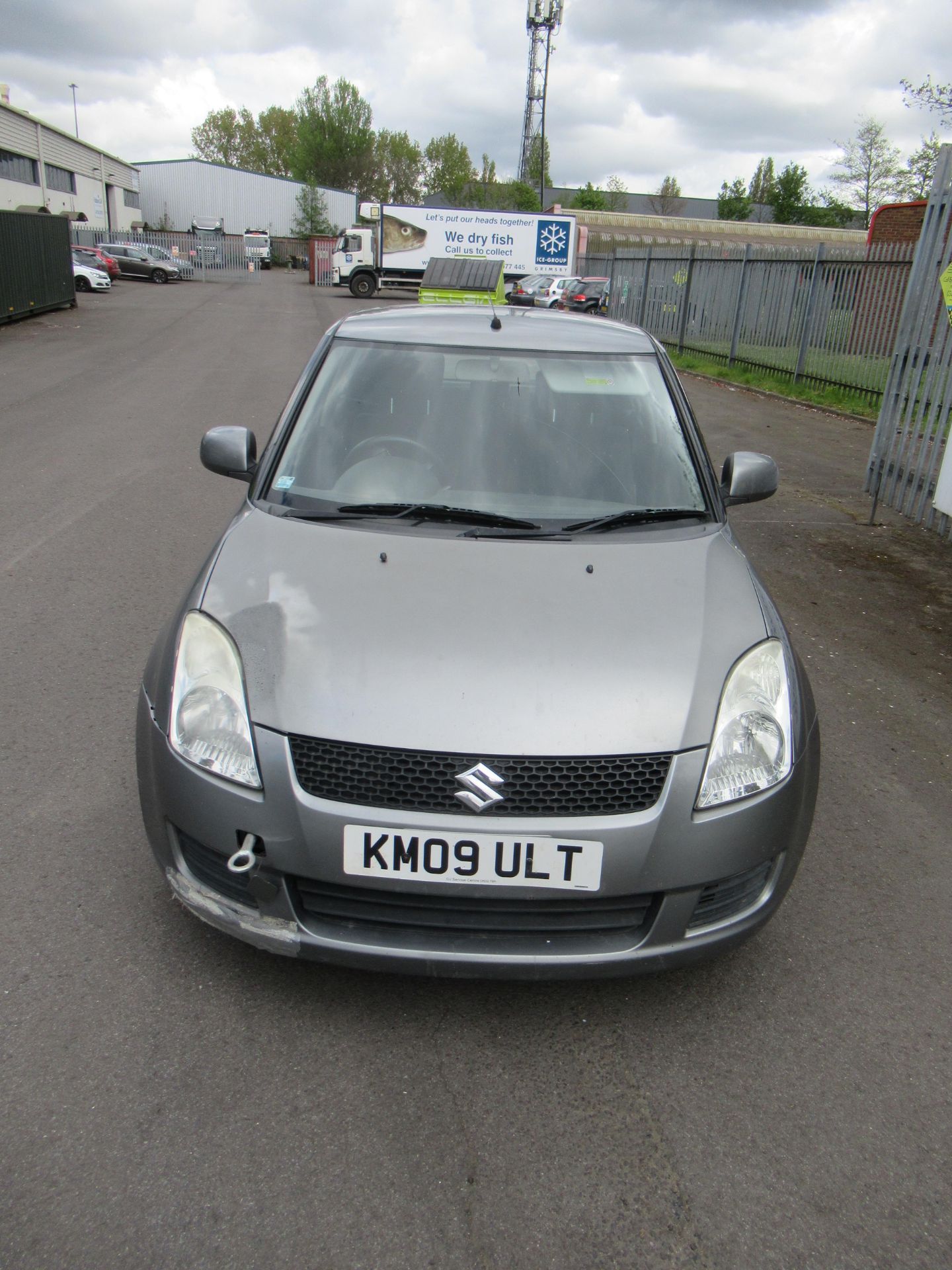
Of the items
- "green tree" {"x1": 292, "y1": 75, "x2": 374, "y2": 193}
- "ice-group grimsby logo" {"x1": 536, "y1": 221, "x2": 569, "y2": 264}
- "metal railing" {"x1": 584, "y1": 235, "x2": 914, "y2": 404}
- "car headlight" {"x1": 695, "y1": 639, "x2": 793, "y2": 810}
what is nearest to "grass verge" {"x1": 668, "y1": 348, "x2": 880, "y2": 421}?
"metal railing" {"x1": 584, "y1": 235, "x2": 914, "y2": 404}

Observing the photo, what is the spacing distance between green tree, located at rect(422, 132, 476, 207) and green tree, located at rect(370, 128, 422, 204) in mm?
1377

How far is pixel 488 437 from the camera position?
133 inches

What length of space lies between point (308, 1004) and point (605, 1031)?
74 cm

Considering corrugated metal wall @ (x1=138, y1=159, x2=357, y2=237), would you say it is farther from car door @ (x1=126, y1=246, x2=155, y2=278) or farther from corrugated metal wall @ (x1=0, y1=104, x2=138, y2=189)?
car door @ (x1=126, y1=246, x2=155, y2=278)

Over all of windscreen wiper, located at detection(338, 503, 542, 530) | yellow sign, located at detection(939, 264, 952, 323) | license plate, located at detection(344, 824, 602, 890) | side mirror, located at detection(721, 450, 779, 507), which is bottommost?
license plate, located at detection(344, 824, 602, 890)

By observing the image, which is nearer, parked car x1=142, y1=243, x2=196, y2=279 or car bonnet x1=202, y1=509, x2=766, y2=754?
car bonnet x1=202, y1=509, x2=766, y2=754

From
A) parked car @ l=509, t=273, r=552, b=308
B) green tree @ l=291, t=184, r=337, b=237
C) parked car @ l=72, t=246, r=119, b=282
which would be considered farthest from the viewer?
green tree @ l=291, t=184, r=337, b=237

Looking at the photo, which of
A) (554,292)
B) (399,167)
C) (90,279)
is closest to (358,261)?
(90,279)

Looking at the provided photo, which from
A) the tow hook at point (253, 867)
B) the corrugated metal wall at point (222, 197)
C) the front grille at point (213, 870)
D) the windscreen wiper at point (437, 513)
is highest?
the corrugated metal wall at point (222, 197)

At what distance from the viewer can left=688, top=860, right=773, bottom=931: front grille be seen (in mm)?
2348

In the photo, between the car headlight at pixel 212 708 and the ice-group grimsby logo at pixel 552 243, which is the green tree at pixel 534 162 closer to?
the ice-group grimsby logo at pixel 552 243

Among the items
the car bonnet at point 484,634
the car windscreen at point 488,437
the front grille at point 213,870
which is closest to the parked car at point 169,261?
the car windscreen at point 488,437

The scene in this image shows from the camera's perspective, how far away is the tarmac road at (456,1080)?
1.92m

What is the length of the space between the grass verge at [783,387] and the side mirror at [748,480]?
9.38 meters
